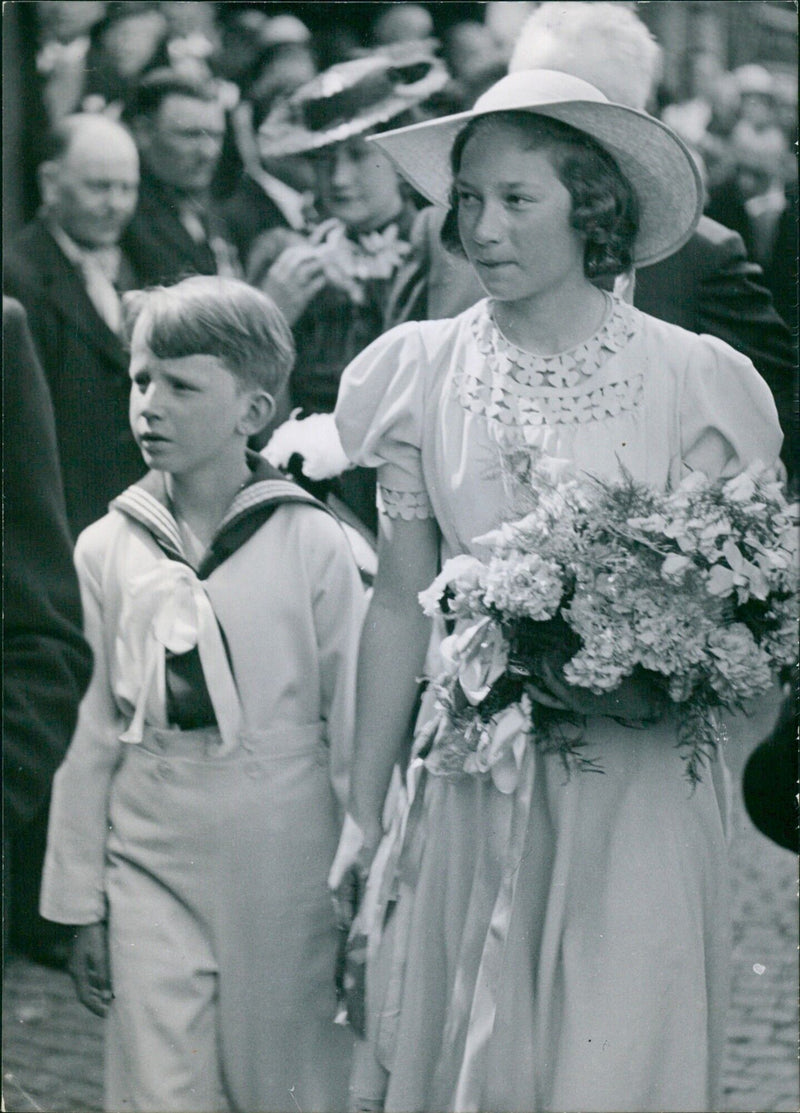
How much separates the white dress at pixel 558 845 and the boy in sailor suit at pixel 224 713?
0.38m

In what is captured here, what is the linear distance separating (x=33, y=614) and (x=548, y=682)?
1.54 meters

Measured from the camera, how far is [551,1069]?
11.2 ft

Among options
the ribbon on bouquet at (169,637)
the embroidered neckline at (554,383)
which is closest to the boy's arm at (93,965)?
the ribbon on bouquet at (169,637)

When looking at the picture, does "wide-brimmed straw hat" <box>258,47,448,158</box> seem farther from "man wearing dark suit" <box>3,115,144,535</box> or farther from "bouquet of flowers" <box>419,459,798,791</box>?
"bouquet of flowers" <box>419,459,798,791</box>

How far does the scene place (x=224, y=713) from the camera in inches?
153

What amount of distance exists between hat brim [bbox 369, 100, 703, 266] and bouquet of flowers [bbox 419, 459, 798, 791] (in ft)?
2.27

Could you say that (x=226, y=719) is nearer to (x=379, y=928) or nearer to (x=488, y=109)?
(x=379, y=928)

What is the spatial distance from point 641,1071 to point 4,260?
8.73 ft

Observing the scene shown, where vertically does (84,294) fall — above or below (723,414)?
above

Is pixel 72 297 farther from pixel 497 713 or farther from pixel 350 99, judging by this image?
pixel 497 713

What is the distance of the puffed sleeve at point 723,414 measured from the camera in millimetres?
3492

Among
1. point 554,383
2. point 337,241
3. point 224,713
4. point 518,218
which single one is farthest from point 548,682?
point 337,241

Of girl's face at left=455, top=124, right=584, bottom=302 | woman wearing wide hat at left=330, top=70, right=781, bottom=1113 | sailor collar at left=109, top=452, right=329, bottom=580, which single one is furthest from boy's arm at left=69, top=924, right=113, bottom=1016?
girl's face at left=455, top=124, right=584, bottom=302

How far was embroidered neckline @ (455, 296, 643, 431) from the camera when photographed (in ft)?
11.3
